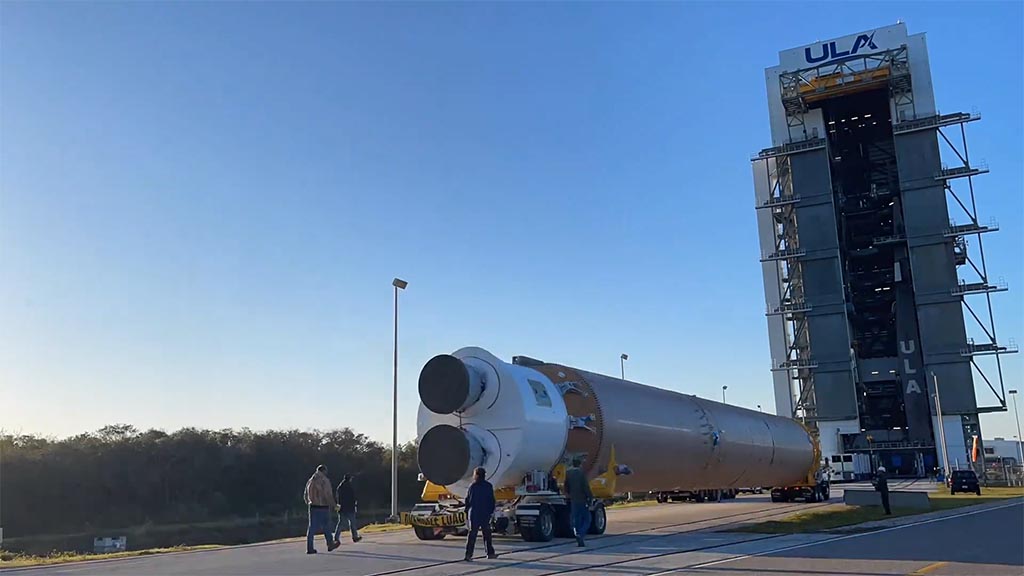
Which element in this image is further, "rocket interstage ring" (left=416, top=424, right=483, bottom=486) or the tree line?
the tree line

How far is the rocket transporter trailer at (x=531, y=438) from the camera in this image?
55.6ft

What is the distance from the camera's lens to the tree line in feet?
163

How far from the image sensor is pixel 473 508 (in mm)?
13992

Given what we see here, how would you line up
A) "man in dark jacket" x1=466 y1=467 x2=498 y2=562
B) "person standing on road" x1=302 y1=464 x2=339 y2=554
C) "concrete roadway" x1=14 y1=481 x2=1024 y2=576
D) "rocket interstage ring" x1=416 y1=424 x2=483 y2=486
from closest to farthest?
1. "concrete roadway" x1=14 y1=481 x2=1024 y2=576
2. "man in dark jacket" x1=466 y1=467 x2=498 y2=562
3. "person standing on road" x1=302 y1=464 x2=339 y2=554
4. "rocket interstage ring" x1=416 y1=424 x2=483 y2=486

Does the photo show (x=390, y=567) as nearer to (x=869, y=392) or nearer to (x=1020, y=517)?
(x=1020, y=517)

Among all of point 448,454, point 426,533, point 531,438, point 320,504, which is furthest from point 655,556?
point 320,504

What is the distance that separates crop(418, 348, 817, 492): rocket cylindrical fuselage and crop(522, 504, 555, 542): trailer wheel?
109 centimetres

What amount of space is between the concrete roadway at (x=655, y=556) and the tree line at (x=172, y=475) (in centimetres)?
3307

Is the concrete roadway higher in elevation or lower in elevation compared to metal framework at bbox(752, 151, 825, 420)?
lower

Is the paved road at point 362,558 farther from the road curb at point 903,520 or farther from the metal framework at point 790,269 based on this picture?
the metal framework at point 790,269

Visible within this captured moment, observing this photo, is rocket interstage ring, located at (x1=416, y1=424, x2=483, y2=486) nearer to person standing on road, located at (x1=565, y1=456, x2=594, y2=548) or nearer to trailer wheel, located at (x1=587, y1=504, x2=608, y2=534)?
person standing on road, located at (x1=565, y1=456, x2=594, y2=548)

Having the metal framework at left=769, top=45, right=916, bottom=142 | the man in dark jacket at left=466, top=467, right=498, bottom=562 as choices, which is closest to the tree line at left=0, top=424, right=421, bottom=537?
the man in dark jacket at left=466, top=467, right=498, bottom=562

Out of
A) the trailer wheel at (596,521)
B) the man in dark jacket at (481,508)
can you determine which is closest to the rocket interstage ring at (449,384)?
the man in dark jacket at (481,508)

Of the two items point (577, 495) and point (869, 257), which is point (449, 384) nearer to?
point (577, 495)
